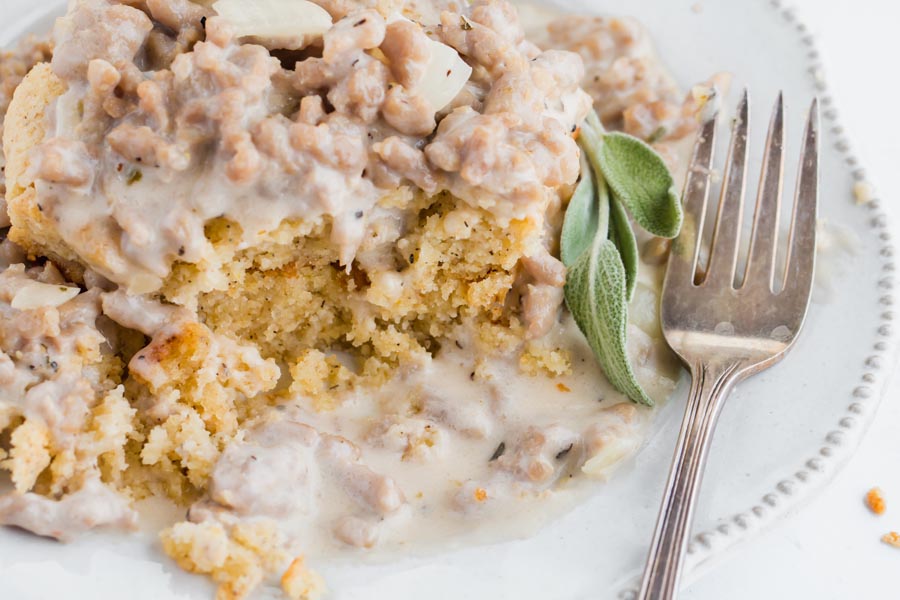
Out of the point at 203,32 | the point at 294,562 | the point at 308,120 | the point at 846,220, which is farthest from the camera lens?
the point at 846,220

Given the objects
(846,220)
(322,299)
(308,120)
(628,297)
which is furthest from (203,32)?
(846,220)

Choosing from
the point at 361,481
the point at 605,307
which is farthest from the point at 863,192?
the point at 361,481

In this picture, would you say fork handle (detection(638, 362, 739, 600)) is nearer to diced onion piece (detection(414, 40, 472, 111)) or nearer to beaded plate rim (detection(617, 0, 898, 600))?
beaded plate rim (detection(617, 0, 898, 600))

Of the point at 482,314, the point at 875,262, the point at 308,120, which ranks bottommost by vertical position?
the point at 482,314

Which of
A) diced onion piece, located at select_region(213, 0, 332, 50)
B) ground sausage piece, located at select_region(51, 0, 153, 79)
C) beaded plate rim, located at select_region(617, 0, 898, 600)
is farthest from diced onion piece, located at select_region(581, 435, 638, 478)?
ground sausage piece, located at select_region(51, 0, 153, 79)

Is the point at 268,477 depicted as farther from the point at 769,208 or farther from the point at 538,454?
the point at 769,208

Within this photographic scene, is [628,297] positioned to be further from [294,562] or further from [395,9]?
[294,562]
